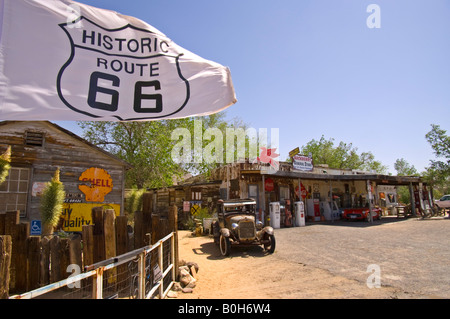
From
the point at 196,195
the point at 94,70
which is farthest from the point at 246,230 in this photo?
the point at 196,195

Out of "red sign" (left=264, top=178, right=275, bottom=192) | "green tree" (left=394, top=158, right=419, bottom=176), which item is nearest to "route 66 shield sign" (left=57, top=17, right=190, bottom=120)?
"red sign" (left=264, top=178, right=275, bottom=192)

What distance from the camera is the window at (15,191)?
9141 millimetres

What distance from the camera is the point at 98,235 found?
4.66 meters

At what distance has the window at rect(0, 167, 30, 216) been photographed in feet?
30.0

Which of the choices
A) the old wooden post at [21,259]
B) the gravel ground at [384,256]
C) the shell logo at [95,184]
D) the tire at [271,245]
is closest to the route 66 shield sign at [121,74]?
the old wooden post at [21,259]

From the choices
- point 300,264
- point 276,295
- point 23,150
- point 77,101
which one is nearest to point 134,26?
point 77,101

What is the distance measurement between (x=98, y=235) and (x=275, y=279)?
13.3 ft

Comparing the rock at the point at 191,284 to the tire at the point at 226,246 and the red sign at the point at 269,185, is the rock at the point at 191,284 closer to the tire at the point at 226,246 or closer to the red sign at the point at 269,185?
the tire at the point at 226,246

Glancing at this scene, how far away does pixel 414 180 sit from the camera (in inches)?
874

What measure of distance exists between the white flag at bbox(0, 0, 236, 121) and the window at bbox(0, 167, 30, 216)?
30.1 ft

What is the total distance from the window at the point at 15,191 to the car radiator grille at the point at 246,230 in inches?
290

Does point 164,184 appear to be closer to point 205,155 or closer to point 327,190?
point 205,155

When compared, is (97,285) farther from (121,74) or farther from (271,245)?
(271,245)
